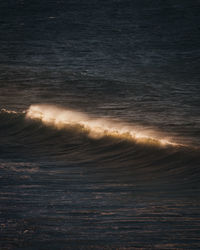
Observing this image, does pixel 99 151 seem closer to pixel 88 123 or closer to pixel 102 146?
pixel 102 146

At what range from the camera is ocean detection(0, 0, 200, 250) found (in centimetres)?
600

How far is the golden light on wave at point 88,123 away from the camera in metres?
11.0

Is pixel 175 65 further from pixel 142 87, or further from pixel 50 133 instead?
pixel 50 133

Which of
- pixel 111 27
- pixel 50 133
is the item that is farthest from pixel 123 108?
pixel 111 27

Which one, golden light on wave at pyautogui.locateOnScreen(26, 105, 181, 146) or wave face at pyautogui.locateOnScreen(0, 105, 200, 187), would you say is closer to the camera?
wave face at pyautogui.locateOnScreen(0, 105, 200, 187)

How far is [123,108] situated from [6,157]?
19.0 feet

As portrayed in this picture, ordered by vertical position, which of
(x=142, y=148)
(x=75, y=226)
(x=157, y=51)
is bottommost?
(x=157, y=51)

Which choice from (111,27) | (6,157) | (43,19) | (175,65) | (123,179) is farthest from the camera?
(43,19)

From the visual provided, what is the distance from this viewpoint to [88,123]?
12.7m

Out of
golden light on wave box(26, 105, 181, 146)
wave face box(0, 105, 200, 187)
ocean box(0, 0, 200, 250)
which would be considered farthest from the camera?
golden light on wave box(26, 105, 181, 146)

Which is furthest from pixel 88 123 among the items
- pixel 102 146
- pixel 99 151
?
pixel 99 151

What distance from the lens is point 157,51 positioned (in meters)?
31.7

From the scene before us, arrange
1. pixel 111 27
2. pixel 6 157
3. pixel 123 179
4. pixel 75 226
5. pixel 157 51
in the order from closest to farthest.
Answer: pixel 75 226 < pixel 123 179 < pixel 6 157 < pixel 157 51 < pixel 111 27

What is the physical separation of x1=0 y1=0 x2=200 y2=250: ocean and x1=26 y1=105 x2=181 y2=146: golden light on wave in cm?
2
